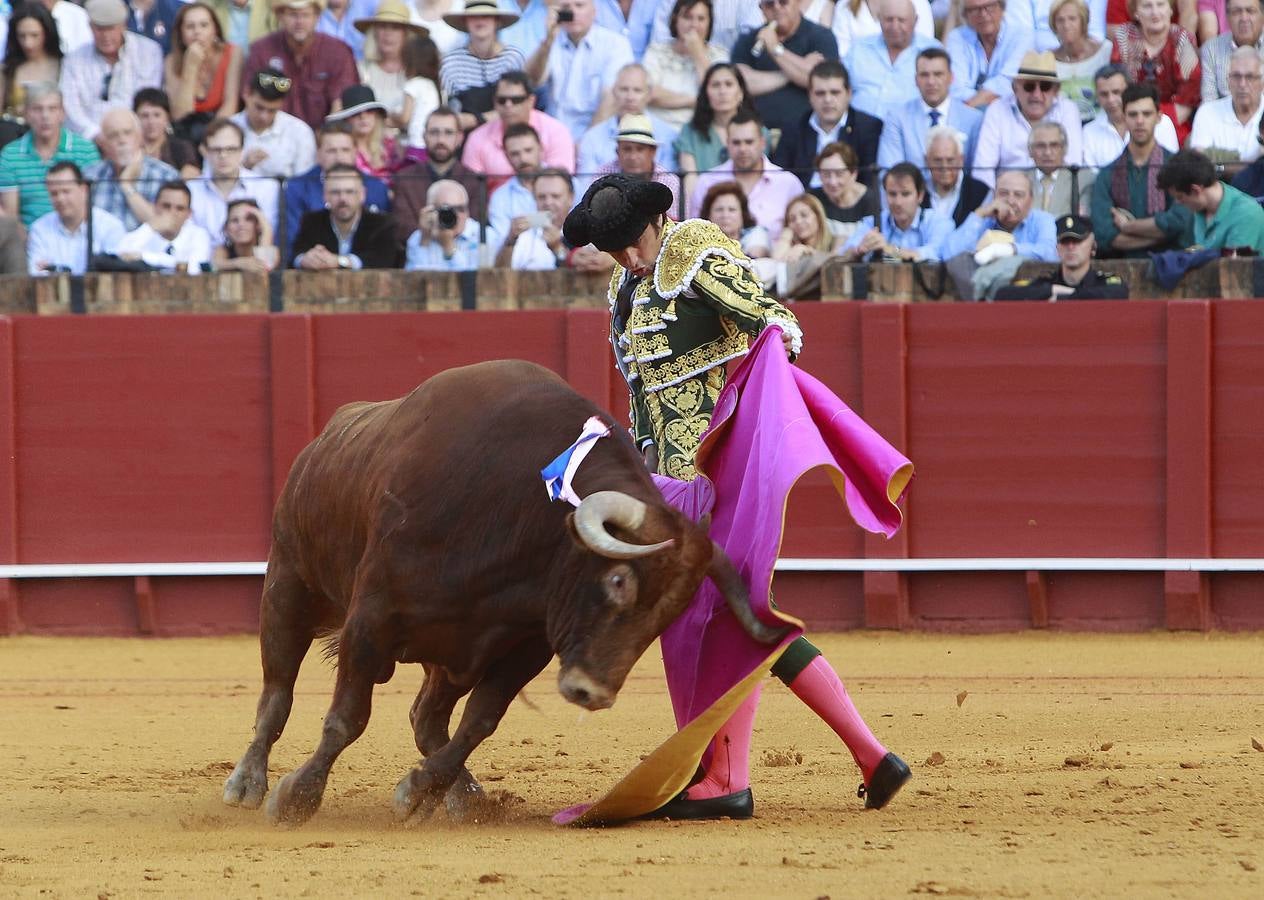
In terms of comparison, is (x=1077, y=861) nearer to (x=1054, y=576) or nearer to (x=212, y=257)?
(x=1054, y=576)

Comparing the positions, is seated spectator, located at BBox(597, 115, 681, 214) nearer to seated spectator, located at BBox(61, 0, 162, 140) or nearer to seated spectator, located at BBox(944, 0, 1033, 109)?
seated spectator, located at BBox(944, 0, 1033, 109)

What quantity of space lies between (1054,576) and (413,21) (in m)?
4.18

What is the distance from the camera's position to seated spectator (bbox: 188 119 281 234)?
29.5 ft

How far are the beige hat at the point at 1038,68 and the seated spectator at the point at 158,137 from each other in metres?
3.93

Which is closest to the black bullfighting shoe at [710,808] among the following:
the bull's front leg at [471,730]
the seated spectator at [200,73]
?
the bull's front leg at [471,730]

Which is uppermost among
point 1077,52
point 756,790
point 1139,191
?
point 1077,52

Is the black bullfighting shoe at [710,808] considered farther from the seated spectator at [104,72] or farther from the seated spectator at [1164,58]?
the seated spectator at [104,72]

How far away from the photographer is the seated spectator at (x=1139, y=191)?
8047mm

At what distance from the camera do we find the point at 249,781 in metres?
4.83

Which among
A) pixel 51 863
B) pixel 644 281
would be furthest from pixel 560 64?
pixel 51 863

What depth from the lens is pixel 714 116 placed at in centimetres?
885

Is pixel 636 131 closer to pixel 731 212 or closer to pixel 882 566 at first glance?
pixel 731 212

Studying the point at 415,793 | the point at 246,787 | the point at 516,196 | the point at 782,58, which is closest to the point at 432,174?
the point at 516,196

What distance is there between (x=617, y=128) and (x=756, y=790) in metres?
4.74
